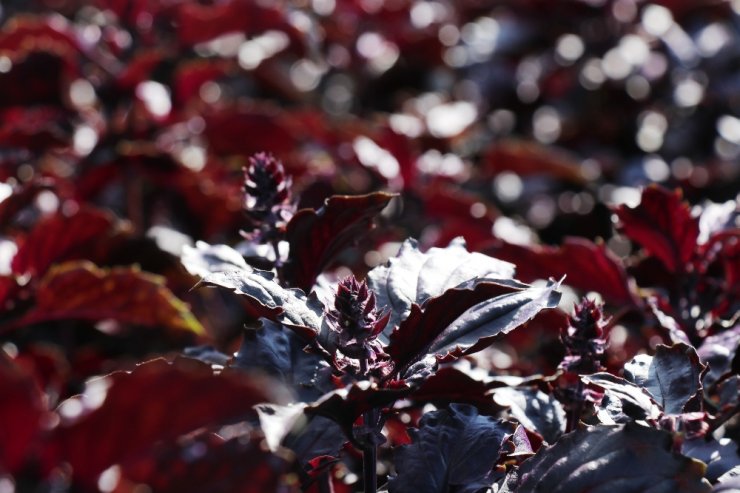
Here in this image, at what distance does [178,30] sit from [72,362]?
945 millimetres

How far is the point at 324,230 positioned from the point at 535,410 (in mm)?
349

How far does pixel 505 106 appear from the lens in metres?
3.27

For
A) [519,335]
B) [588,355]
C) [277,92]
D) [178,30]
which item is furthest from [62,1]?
[588,355]

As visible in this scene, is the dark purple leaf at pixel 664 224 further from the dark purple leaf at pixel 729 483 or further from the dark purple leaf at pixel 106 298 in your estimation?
the dark purple leaf at pixel 106 298

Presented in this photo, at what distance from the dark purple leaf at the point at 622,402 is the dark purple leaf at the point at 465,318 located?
3.9 inches

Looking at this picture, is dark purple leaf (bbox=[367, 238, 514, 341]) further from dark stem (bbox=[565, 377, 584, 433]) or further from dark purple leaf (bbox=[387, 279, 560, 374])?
dark stem (bbox=[565, 377, 584, 433])

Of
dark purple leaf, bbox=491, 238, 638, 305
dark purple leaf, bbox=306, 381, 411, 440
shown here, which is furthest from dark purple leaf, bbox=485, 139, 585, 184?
dark purple leaf, bbox=306, 381, 411, 440

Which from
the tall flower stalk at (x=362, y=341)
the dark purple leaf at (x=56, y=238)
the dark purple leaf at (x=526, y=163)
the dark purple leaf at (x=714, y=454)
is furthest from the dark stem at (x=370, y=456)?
the dark purple leaf at (x=526, y=163)

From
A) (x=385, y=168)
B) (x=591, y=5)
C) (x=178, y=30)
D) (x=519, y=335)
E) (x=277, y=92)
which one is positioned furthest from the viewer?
(x=591, y=5)

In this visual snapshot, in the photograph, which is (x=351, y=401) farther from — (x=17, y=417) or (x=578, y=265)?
(x=578, y=265)

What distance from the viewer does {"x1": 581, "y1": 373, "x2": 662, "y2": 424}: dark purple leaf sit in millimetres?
961

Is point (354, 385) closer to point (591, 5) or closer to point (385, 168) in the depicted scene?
point (385, 168)

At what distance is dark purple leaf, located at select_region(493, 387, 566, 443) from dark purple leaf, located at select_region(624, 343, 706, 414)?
153 mm

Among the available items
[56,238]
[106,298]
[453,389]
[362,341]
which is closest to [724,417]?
[453,389]
